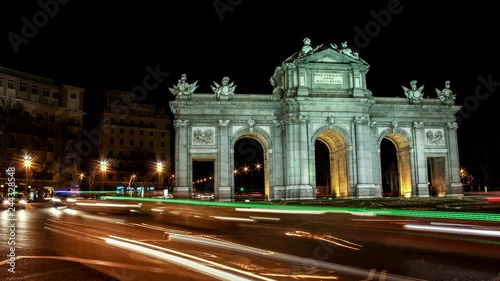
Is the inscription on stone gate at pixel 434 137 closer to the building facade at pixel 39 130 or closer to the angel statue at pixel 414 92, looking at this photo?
the angel statue at pixel 414 92

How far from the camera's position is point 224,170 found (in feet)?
157

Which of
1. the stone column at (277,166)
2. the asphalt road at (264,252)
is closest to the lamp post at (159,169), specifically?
the stone column at (277,166)

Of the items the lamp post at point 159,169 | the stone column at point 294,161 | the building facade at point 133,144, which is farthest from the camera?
the building facade at point 133,144

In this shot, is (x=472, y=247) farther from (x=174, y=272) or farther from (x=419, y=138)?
(x=419, y=138)

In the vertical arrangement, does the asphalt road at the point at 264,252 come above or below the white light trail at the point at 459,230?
below

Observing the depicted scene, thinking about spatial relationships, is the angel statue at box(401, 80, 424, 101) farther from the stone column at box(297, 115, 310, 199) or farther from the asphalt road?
the asphalt road

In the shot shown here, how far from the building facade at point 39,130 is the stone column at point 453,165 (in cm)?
5513

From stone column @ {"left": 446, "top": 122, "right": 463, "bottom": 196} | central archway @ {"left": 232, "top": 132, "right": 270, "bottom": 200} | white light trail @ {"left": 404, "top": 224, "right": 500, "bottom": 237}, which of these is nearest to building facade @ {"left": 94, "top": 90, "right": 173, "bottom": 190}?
central archway @ {"left": 232, "top": 132, "right": 270, "bottom": 200}

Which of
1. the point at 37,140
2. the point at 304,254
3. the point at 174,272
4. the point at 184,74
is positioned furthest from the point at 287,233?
the point at 37,140

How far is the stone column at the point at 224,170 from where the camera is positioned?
155ft

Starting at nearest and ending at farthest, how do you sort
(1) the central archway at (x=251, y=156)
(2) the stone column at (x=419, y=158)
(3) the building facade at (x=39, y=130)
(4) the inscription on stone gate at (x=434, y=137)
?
(1) the central archway at (x=251, y=156) < (2) the stone column at (x=419, y=158) < (4) the inscription on stone gate at (x=434, y=137) < (3) the building facade at (x=39, y=130)

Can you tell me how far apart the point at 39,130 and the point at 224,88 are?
3806 centimetres

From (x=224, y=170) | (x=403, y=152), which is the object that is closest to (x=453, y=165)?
(x=403, y=152)

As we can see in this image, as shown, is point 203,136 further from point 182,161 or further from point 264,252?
point 264,252
